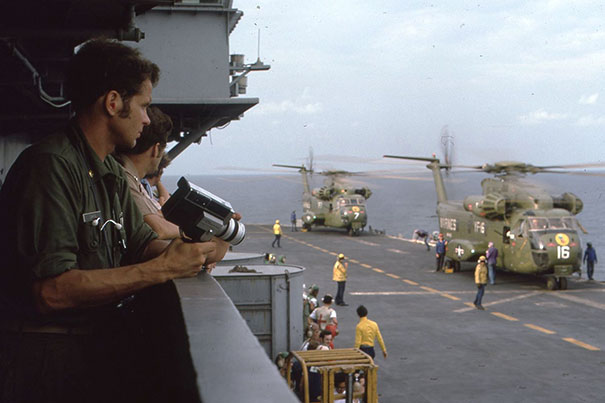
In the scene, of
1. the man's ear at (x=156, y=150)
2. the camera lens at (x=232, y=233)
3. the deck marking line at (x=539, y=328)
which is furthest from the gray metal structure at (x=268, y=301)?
the deck marking line at (x=539, y=328)

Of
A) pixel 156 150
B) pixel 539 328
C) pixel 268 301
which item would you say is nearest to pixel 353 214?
pixel 539 328

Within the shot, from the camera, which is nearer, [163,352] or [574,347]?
[163,352]

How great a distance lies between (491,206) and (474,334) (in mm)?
9875

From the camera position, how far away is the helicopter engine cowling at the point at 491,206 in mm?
25312

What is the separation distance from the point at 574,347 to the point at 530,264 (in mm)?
8671

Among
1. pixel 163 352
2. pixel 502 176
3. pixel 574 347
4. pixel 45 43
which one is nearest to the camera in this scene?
pixel 163 352

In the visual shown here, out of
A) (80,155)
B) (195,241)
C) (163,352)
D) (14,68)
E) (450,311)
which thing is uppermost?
(14,68)

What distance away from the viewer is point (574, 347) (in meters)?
15.5

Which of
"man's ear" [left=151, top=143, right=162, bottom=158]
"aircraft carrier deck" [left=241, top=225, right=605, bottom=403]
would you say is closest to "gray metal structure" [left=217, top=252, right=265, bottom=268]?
"aircraft carrier deck" [left=241, top=225, right=605, bottom=403]

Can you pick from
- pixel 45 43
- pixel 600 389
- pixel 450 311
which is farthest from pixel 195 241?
pixel 450 311

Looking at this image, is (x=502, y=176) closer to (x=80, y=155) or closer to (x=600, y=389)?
(x=600, y=389)

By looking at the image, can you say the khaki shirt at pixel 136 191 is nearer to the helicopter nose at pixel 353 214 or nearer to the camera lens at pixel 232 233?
the camera lens at pixel 232 233

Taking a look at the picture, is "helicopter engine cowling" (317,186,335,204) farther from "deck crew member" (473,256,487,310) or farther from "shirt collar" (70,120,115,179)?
"shirt collar" (70,120,115,179)

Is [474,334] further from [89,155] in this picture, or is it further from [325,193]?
[325,193]
